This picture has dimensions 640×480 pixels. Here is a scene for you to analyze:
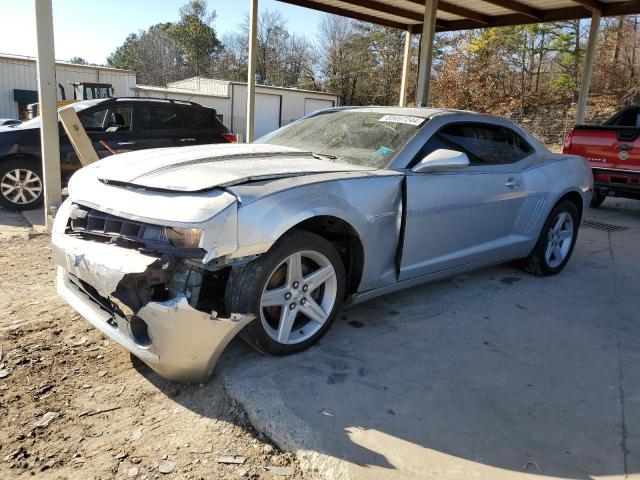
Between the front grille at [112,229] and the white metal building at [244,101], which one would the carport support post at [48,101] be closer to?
the front grille at [112,229]

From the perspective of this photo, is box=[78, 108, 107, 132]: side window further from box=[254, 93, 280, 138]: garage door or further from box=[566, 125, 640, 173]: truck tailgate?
box=[254, 93, 280, 138]: garage door

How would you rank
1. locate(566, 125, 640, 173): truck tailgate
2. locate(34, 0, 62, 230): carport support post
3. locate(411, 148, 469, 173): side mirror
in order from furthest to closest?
locate(566, 125, 640, 173): truck tailgate, locate(34, 0, 62, 230): carport support post, locate(411, 148, 469, 173): side mirror

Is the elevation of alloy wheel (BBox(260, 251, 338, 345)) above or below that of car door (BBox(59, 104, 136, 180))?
below

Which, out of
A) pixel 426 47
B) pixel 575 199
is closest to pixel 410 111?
pixel 575 199

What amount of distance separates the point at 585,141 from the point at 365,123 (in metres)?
5.71

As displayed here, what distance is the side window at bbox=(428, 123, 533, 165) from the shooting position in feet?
13.4

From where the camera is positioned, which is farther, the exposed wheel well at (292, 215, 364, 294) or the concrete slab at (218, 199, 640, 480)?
the exposed wheel well at (292, 215, 364, 294)

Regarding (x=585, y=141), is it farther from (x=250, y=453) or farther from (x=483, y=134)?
(x=250, y=453)

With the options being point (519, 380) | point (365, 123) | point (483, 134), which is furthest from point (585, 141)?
point (519, 380)

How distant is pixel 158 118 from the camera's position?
8.21 metres

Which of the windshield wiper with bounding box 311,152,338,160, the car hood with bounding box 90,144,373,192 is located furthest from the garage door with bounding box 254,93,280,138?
the car hood with bounding box 90,144,373,192

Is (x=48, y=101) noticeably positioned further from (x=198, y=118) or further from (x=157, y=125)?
(x=198, y=118)

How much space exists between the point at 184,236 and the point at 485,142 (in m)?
2.94

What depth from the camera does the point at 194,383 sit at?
9.25 ft
